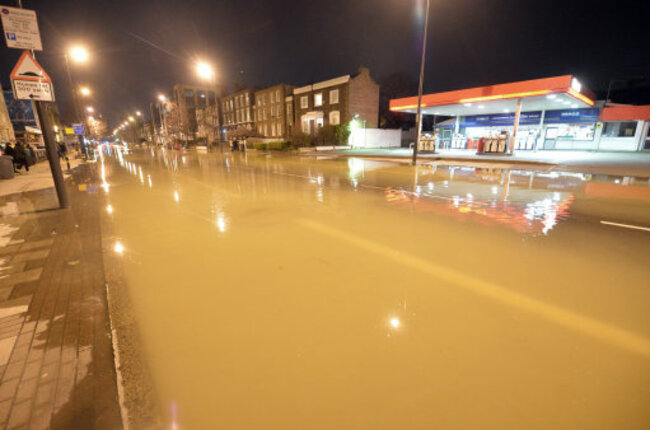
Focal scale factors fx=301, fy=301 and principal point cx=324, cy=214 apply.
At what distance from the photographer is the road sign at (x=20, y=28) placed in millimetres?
6316

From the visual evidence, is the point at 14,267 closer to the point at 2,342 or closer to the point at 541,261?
the point at 2,342

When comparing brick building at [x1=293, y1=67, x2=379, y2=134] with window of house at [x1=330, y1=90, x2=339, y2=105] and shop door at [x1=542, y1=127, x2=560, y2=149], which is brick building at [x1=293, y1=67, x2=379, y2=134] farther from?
shop door at [x1=542, y1=127, x2=560, y2=149]

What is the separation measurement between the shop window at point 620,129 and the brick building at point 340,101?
2310 centimetres

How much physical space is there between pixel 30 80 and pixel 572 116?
36.2 metres

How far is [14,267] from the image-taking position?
427 cm

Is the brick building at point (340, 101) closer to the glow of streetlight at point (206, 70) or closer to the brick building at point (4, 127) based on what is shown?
the glow of streetlight at point (206, 70)

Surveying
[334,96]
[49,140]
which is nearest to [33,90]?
[49,140]

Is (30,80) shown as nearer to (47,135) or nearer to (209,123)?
(47,135)

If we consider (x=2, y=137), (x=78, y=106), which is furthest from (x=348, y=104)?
(x=2, y=137)

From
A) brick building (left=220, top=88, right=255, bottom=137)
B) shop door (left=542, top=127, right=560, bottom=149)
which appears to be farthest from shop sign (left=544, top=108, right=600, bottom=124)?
brick building (left=220, top=88, right=255, bottom=137)

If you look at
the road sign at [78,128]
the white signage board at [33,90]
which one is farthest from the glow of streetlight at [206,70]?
the white signage board at [33,90]

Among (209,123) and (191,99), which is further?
(191,99)

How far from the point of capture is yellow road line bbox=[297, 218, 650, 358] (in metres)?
2.65

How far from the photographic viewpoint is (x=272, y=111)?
46906mm
